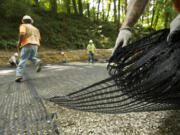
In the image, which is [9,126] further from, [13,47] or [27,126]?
[13,47]

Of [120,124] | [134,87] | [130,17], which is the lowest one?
[120,124]

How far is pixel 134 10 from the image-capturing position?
73cm

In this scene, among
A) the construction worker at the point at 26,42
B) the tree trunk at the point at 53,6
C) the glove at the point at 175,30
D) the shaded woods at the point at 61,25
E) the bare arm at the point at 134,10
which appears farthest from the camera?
the tree trunk at the point at 53,6

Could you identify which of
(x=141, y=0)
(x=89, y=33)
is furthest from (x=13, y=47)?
(x=141, y=0)

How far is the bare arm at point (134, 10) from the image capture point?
0.71 meters

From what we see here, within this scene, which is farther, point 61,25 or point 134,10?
point 61,25

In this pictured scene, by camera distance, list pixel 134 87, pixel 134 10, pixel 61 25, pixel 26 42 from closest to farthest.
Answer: pixel 134 87 < pixel 134 10 < pixel 26 42 < pixel 61 25

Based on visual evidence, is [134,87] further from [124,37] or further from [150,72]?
[124,37]

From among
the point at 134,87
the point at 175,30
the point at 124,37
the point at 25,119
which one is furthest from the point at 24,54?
the point at 175,30

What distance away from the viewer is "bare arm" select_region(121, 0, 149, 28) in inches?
28.1

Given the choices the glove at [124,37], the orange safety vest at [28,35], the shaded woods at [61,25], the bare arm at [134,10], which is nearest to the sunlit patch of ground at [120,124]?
the glove at [124,37]

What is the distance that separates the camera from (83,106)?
3.05ft

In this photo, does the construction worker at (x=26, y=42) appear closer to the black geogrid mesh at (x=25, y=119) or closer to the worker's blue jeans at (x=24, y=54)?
the worker's blue jeans at (x=24, y=54)

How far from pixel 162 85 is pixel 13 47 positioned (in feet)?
29.6
